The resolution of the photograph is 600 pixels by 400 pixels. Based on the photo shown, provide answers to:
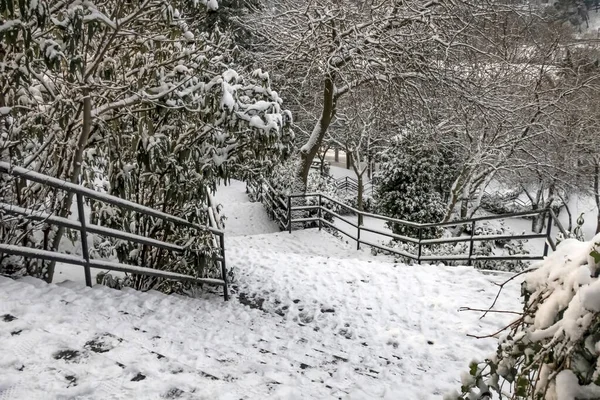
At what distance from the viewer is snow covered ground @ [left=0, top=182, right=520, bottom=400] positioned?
2.83m

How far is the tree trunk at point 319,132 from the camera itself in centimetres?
1139

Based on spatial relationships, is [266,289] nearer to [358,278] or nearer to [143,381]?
[358,278]

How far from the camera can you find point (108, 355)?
3.03m

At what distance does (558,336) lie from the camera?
1.11 meters

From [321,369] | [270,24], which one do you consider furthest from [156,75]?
[270,24]

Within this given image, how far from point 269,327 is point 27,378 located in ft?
8.51

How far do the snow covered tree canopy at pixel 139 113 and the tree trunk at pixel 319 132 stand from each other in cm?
608

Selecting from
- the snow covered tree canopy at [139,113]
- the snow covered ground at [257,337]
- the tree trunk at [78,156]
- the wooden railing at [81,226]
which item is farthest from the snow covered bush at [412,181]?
the tree trunk at [78,156]

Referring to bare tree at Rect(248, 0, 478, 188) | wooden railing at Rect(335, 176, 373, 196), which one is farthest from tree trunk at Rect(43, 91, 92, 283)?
wooden railing at Rect(335, 176, 373, 196)

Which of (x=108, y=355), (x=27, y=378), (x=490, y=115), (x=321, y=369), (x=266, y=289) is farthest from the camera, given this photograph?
(x=490, y=115)

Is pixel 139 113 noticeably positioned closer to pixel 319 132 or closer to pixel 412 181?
pixel 319 132

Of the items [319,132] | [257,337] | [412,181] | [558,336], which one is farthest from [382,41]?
[558,336]

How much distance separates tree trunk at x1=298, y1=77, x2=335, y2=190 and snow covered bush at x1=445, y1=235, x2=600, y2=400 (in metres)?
10.1

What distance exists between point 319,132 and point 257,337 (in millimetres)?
8501
